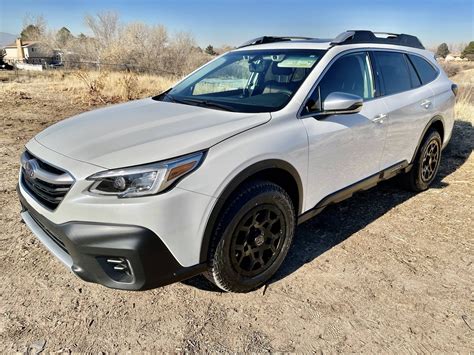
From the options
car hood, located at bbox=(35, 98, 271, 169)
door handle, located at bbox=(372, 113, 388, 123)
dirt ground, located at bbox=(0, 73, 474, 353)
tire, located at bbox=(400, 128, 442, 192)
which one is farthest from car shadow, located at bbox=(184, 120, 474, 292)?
car hood, located at bbox=(35, 98, 271, 169)

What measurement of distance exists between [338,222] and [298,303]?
1428 mm

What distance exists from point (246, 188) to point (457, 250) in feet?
7.17

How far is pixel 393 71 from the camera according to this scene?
12.9 ft

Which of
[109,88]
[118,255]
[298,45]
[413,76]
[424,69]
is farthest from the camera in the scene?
[109,88]

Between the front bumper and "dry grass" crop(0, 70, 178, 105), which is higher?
the front bumper

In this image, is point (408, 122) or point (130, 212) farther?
point (408, 122)

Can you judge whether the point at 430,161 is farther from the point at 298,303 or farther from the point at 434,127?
the point at 298,303

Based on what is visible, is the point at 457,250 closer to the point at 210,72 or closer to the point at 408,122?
the point at 408,122

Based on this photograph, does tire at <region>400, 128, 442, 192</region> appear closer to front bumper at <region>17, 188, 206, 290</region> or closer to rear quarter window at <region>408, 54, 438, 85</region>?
rear quarter window at <region>408, 54, 438, 85</region>

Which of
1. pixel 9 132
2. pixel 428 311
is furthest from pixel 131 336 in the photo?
pixel 9 132

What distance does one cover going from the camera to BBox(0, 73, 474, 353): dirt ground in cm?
230

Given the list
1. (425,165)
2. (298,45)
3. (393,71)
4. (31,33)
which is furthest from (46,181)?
(31,33)

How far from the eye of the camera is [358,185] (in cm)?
347

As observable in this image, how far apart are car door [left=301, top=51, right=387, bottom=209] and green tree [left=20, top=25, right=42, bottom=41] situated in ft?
Answer: 244
